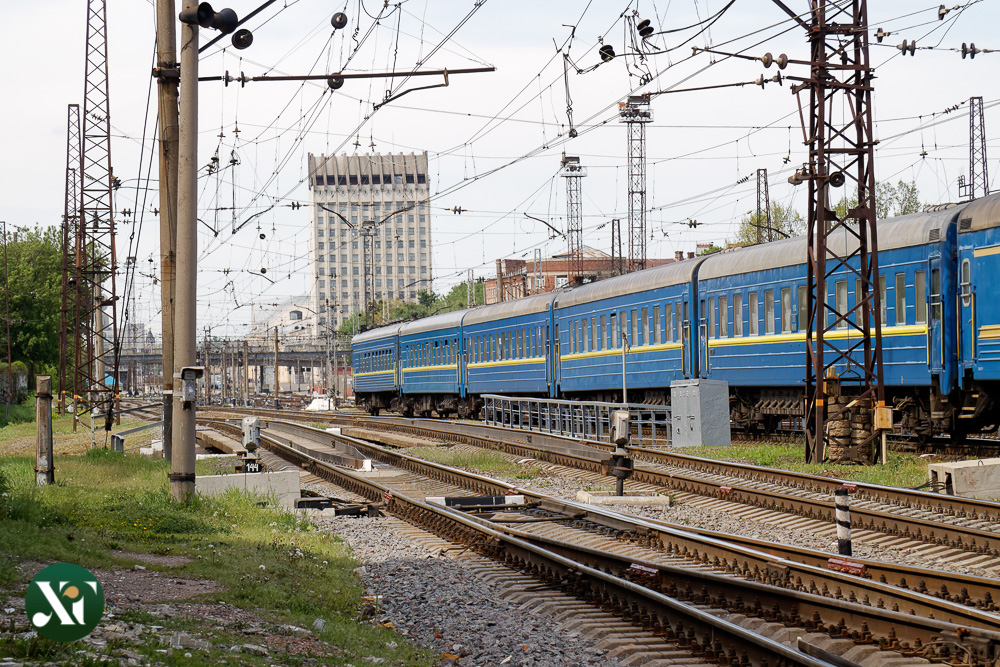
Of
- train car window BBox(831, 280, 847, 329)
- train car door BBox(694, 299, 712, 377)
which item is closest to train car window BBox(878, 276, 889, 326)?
train car window BBox(831, 280, 847, 329)

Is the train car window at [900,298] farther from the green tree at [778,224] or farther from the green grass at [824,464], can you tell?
the green tree at [778,224]

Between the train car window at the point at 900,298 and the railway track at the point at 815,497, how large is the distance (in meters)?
4.54

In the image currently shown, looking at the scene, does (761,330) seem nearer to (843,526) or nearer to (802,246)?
(802,246)

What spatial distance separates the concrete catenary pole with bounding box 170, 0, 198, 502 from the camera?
14.3 m

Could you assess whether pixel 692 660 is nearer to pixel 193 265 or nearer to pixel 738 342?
pixel 193 265

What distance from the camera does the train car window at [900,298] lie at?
19.8 meters

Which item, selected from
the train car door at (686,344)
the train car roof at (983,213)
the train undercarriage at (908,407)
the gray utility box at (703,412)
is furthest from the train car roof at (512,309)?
the train car roof at (983,213)

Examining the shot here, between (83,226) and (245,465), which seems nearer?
(245,465)

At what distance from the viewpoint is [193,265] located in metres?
14.5

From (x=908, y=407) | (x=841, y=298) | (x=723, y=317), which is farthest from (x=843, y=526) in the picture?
(x=723, y=317)

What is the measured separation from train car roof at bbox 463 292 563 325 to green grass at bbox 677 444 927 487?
13.1m

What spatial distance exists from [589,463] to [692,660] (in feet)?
41.2

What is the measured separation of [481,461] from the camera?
21.8 metres

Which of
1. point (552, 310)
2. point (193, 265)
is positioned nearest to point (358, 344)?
point (552, 310)
